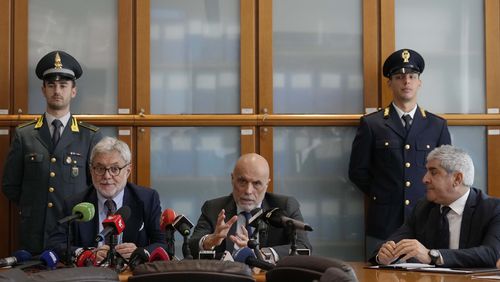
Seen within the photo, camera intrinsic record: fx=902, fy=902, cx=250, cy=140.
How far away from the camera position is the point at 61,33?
646cm

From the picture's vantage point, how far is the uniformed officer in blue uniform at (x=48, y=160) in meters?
6.06

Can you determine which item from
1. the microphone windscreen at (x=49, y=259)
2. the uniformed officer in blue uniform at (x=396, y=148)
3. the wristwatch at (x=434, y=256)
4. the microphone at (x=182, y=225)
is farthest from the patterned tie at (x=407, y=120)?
the microphone windscreen at (x=49, y=259)

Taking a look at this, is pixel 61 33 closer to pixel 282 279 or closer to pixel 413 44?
pixel 413 44

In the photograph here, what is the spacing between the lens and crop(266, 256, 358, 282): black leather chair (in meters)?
2.59

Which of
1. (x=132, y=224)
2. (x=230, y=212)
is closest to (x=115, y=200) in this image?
(x=132, y=224)

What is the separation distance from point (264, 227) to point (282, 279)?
127 cm

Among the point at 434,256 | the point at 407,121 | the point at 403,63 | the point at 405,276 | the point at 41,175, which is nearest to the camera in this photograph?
the point at 405,276

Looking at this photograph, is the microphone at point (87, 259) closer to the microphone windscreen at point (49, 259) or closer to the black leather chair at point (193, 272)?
the microphone windscreen at point (49, 259)

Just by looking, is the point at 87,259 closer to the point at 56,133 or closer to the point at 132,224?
the point at 132,224

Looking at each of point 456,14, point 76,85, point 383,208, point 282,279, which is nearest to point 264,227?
point 282,279

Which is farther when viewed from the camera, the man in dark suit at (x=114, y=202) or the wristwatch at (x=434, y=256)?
the man in dark suit at (x=114, y=202)

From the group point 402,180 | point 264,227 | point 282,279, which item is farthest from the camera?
point 402,180

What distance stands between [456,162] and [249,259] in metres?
1.37

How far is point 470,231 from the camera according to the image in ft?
15.3
